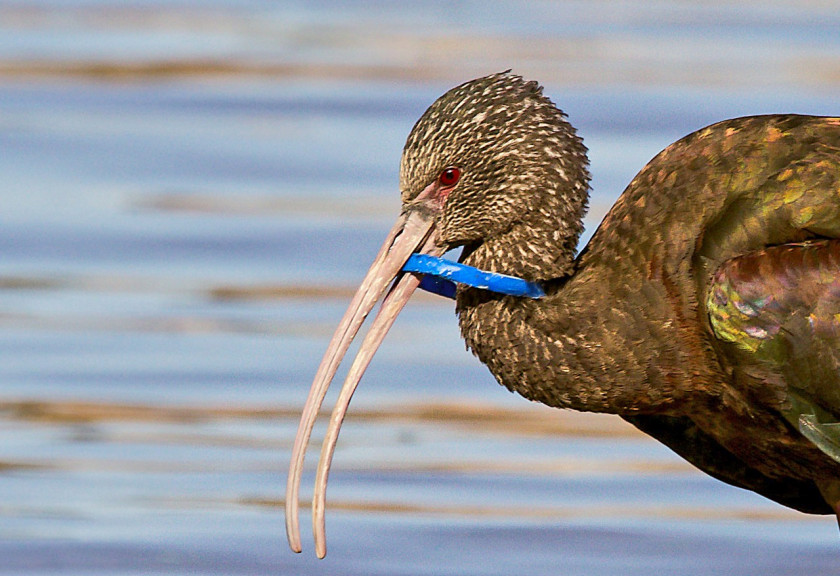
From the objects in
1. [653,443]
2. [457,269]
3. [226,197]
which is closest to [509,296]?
[457,269]

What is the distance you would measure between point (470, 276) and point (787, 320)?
90 cm

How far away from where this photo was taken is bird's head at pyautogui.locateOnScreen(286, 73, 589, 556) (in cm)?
624

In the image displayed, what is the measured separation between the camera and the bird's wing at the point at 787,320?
598 cm

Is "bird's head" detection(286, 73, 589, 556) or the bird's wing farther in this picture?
"bird's head" detection(286, 73, 589, 556)

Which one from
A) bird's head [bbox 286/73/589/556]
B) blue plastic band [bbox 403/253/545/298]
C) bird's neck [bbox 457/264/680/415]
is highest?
bird's head [bbox 286/73/589/556]

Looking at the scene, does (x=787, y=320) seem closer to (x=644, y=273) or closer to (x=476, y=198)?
(x=644, y=273)

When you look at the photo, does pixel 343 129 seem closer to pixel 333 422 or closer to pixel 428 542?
pixel 428 542

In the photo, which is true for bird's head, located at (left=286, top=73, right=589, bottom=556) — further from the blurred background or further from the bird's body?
the blurred background

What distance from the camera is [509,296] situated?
6.32m

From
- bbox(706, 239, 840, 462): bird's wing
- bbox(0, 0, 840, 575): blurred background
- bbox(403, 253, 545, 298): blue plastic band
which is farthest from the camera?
bbox(0, 0, 840, 575): blurred background

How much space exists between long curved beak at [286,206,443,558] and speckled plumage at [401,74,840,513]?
0.29 feet

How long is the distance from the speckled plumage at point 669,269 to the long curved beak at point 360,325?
9 cm

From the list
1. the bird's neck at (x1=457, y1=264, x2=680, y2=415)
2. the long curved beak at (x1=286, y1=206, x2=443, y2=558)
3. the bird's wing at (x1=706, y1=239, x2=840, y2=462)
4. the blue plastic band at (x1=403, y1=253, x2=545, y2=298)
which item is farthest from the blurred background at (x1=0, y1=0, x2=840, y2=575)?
the bird's wing at (x1=706, y1=239, x2=840, y2=462)

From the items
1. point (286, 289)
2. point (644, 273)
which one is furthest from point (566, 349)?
point (286, 289)
